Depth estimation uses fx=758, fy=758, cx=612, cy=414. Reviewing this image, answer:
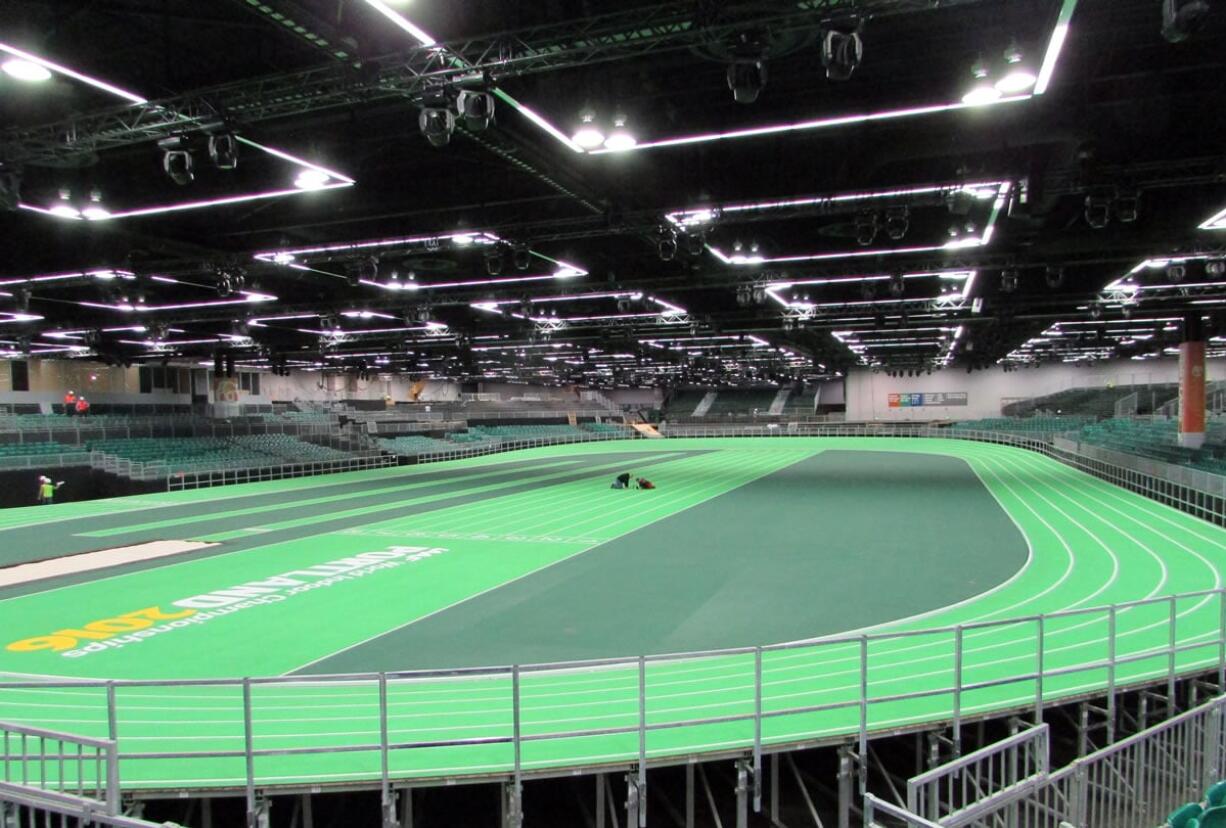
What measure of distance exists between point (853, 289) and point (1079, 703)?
2236cm

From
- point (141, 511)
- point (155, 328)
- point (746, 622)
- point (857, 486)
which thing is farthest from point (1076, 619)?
point (155, 328)

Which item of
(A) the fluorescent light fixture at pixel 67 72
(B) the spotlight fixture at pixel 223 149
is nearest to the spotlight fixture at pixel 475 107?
(B) the spotlight fixture at pixel 223 149

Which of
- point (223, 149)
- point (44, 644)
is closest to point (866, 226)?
point (223, 149)

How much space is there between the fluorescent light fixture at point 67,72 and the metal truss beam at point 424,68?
178 millimetres

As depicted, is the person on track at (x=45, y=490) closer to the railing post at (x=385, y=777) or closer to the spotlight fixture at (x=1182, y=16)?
the railing post at (x=385, y=777)

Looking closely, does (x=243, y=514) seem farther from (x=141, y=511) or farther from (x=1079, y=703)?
(x=1079, y=703)

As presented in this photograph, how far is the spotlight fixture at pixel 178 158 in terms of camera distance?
11906 mm

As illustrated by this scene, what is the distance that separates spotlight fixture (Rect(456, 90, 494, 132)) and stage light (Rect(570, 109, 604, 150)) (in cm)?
141

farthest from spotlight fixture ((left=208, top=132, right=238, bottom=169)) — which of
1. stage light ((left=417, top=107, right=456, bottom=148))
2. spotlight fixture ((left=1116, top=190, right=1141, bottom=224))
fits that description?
spotlight fixture ((left=1116, top=190, right=1141, bottom=224))

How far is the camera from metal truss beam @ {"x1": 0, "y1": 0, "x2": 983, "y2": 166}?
848 centimetres

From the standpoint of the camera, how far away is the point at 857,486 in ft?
96.6

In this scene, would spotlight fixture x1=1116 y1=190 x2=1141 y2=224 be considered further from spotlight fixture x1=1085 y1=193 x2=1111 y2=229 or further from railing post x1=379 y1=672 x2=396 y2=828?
railing post x1=379 y1=672 x2=396 y2=828

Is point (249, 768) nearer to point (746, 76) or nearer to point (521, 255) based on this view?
point (746, 76)

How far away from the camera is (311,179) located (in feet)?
44.8
